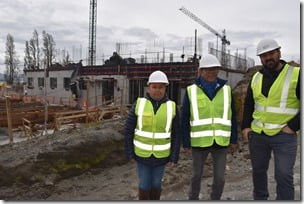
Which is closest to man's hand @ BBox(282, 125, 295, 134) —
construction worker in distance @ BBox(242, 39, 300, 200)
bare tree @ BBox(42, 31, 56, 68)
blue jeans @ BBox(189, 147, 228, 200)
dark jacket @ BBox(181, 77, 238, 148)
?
construction worker in distance @ BBox(242, 39, 300, 200)

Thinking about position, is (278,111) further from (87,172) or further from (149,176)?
(87,172)

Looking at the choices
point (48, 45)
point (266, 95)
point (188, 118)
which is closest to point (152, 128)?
point (188, 118)

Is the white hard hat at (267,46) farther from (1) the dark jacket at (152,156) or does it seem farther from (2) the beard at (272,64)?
(1) the dark jacket at (152,156)

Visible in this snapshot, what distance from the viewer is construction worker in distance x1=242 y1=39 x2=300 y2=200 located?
3.03 metres

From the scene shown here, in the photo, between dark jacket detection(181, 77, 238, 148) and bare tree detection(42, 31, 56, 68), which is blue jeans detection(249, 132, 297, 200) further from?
bare tree detection(42, 31, 56, 68)

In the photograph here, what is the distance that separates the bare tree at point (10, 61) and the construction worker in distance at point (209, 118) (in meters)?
56.2

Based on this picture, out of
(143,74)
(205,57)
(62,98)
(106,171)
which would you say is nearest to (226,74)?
(143,74)

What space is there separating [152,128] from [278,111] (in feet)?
4.25

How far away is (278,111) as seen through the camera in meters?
3.07

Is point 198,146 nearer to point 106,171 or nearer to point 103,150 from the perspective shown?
point 106,171

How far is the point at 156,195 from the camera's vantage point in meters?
3.46

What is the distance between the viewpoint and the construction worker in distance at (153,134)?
3.30 m

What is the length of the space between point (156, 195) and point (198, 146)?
0.74m

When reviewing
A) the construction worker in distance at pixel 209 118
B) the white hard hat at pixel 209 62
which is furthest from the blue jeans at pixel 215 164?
the white hard hat at pixel 209 62
